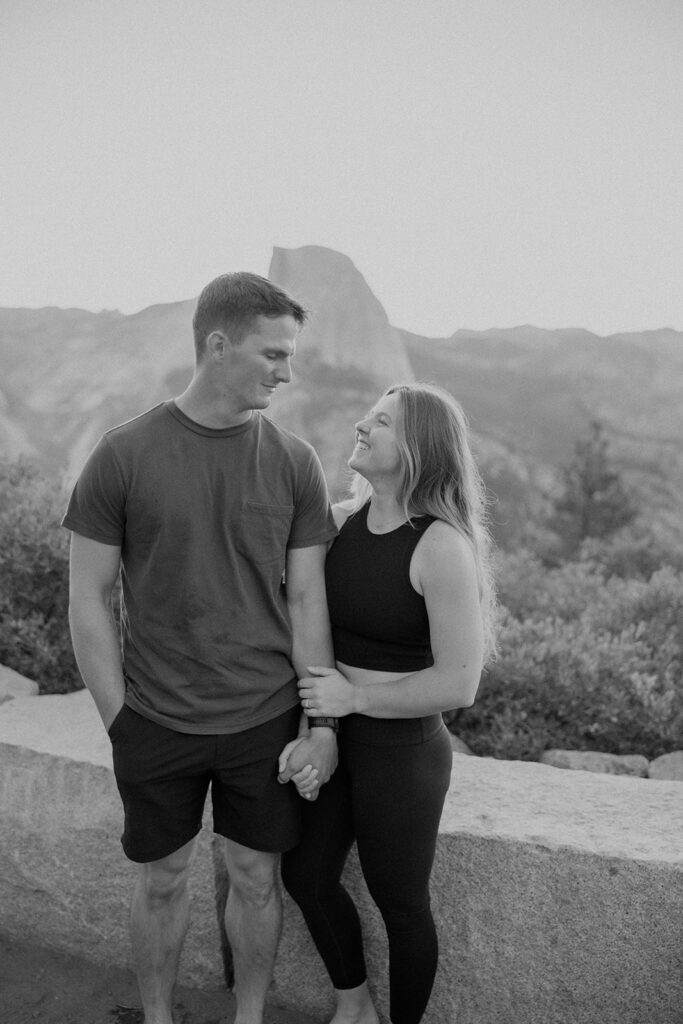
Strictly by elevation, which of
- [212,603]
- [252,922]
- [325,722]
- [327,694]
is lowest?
[252,922]

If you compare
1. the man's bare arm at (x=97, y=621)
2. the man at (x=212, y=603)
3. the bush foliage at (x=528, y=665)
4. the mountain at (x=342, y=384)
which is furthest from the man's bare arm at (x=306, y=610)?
the mountain at (x=342, y=384)

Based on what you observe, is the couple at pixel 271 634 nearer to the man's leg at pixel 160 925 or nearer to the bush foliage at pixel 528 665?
the man's leg at pixel 160 925

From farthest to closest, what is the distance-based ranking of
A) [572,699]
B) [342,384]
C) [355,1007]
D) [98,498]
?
[342,384] → [572,699] → [355,1007] → [98,498]

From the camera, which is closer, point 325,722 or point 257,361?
point 257,361

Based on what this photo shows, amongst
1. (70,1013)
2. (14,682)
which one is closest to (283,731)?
(70,1013)

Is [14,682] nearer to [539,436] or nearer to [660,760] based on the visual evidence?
[660,760]

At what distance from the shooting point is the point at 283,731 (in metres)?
2.57

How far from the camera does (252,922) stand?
8.59ft

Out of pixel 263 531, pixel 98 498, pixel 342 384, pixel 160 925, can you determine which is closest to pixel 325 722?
pixel 263 531

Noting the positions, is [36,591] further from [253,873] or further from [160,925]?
[253,873]

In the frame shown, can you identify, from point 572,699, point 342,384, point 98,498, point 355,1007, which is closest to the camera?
point 98,498

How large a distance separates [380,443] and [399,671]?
0.71 m

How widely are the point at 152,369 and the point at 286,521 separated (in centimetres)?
3731

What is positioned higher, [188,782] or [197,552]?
[197,552]
